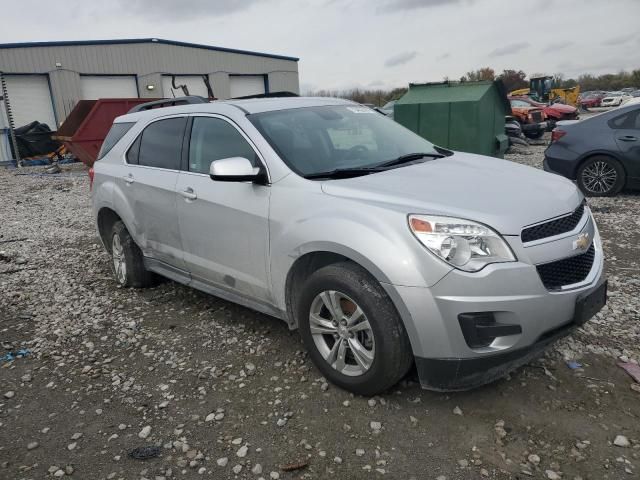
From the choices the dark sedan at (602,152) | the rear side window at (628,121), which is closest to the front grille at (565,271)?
the dark sedan at (602,152)

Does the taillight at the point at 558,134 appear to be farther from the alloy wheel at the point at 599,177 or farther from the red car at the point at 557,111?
the red car at the point at 557,111

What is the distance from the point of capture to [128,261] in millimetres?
4957

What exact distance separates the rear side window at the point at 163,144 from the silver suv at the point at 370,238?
Result: 0.02 meters

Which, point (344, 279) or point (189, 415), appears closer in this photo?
point (344, 279)

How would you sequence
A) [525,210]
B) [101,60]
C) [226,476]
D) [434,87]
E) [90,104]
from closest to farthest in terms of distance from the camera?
1. [226,476]
2. [525,210]
3. [434,87]
4. [90,104]
5. [101,60]

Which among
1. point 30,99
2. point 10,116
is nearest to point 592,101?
point 30,99

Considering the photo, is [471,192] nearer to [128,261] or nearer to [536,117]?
[128,261]

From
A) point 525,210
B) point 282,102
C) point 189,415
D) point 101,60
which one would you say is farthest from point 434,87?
point 101,60

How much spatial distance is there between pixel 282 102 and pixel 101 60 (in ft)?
69.7

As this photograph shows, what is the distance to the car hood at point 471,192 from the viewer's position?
267 centimetres

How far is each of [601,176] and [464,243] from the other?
22.2 feet

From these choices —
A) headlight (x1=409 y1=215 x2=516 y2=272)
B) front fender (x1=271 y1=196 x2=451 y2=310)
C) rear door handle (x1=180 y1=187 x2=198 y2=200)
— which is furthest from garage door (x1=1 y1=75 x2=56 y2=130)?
headlight (x1=409 y1=215 x2=516 y2=272)

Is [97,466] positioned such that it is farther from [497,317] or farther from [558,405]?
[558,405]

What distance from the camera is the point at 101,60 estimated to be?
867 inches
